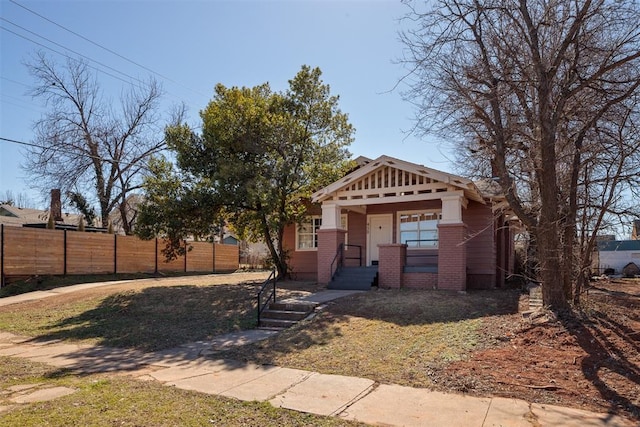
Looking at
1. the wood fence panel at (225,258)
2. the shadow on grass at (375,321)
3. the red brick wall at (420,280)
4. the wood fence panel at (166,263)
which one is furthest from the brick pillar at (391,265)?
the wood fence panel at (225,258)

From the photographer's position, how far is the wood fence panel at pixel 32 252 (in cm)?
1716

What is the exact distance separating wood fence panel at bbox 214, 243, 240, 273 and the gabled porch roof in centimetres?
1495

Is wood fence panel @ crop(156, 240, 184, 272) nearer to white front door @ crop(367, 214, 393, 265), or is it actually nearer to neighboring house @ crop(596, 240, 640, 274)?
white front door @ crop(367, 214, 393, 265)

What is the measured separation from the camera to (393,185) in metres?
14.8

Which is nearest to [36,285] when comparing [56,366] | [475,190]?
[56,366]

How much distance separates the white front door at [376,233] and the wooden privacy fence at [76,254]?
8.27m

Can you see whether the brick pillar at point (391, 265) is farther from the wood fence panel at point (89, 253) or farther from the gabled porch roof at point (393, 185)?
the wood fence panel at point (89, 253)

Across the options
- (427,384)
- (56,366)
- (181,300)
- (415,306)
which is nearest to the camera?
(427,384)

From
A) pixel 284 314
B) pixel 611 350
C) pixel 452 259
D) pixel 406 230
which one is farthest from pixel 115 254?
pixel 611 350

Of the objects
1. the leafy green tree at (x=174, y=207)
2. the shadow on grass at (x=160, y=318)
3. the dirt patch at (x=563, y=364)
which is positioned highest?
the leafy green tree at (x=174, y=207)

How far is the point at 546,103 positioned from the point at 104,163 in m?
28.0

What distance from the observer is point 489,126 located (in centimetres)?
946

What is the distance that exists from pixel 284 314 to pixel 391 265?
466 cm

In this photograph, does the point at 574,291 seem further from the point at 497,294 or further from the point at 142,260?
the point at 142,260
